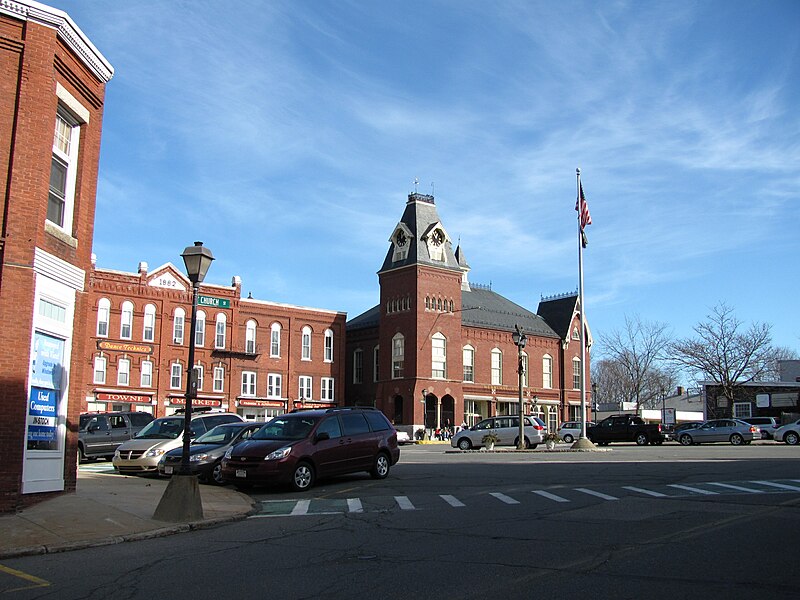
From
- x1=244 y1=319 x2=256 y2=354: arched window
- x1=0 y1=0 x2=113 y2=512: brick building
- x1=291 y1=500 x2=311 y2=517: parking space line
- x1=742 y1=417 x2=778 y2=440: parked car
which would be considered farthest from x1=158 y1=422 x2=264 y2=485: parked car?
x1=244 y1=319 x2=256 y2=354: arched window

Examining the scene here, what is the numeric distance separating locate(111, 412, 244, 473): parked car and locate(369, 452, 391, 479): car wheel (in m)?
5.18

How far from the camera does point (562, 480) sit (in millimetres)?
18125

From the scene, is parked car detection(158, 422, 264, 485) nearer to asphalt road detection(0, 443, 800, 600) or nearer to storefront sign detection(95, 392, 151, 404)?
asphalt road detection(0, 443, 800, 600)

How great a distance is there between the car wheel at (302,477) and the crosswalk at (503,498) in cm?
106

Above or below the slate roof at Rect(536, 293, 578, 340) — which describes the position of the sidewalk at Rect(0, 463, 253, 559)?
below

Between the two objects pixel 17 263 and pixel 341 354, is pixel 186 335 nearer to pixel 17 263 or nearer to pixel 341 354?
pixel 341 354

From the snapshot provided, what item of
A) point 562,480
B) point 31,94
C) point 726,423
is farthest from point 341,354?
point 31,94

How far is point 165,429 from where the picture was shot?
21953 mm

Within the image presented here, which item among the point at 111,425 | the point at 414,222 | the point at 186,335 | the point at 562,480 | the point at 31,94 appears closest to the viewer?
the point at 31,94

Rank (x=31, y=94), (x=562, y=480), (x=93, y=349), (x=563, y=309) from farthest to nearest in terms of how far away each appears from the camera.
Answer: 1. (x=563, y=309)
2. (x=93, y=349)
3. (x=562, y=480)
4. (x=31, y=94)

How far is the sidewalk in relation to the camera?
10.2 metres

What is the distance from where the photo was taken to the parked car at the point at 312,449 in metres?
16.4

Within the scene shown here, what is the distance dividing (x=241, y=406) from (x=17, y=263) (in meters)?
48.4

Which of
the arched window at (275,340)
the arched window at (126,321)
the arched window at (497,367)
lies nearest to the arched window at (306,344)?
the arched window at (275,340)
